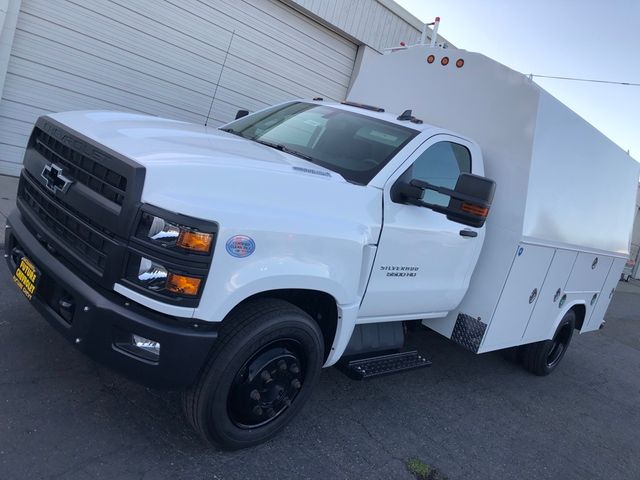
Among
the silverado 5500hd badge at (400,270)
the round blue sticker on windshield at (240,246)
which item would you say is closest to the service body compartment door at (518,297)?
the silverado 5500hd badge at (400,270)

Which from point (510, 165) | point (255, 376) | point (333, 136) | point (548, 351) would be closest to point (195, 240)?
point (255, 376)

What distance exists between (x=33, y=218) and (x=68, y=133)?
1.89ft

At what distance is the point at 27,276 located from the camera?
9.89ft

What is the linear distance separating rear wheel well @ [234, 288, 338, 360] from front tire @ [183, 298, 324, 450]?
0.19 metres

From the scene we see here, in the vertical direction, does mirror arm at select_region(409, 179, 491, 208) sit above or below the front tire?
above

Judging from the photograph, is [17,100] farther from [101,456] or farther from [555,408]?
[555,408]

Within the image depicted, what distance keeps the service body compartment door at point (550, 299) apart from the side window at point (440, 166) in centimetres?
152

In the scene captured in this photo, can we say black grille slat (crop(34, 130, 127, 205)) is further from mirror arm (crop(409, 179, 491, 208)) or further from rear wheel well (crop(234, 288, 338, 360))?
mirror arm (crop(409, 179, 491, 208))

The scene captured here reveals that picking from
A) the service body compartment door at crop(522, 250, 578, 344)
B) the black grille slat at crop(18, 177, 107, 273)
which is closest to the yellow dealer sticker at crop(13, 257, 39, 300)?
the black grille slat at crop(18, 177, 107, 273)

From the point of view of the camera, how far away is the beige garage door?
23.4 ft

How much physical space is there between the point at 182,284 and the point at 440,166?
233cm

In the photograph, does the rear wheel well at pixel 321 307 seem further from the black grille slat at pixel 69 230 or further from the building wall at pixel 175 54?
the building wall at pixel 175 54

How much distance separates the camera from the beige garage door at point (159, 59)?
7129mm

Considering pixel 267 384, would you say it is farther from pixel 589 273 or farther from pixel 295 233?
pixel 589 273
